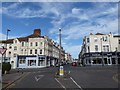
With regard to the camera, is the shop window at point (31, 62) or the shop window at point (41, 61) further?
the shop window at point (41, 61)

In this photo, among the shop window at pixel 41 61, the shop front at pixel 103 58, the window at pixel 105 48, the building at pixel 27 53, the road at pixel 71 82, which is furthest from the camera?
the shop window at pixel 41 61

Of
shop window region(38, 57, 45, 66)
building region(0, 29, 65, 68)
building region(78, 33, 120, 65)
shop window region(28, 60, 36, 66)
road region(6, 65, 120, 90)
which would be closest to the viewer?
road region(6, 65, 120, 90)

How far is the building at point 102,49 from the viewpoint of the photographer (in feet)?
194

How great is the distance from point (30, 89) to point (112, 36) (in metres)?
52.3

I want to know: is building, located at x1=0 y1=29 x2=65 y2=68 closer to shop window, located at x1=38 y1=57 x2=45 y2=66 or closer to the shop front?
shop window, located at x1=38 y1=57 x2=45 y2=66

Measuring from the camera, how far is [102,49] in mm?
60531

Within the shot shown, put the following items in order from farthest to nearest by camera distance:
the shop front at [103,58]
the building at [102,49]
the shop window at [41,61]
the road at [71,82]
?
the shop window at [41,61]
the building at [102,49]
the shop front at [103,58]
the road at [71,82]

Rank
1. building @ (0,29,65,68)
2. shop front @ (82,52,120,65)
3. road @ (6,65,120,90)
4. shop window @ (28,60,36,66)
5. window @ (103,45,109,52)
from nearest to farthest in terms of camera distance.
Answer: road @ (6,65,120,90)
shop front @ (82,52,120,65)
window @ (103,45,109,52)
building @ (0,29,65,68)
shop window @ (28,60,36,66)

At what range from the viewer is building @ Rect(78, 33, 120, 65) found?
194 feet

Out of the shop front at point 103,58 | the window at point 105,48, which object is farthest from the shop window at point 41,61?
the window at point 105,48

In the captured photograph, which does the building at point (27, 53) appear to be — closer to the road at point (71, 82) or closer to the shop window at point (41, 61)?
the shop window at point (41, 61)

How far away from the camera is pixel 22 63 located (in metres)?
63.8

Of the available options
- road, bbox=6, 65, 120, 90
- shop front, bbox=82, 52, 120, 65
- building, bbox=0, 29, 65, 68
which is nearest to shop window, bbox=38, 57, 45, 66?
building, bbox=0, 29, 65, 68

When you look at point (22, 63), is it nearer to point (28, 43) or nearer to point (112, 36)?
point (28, 43)
